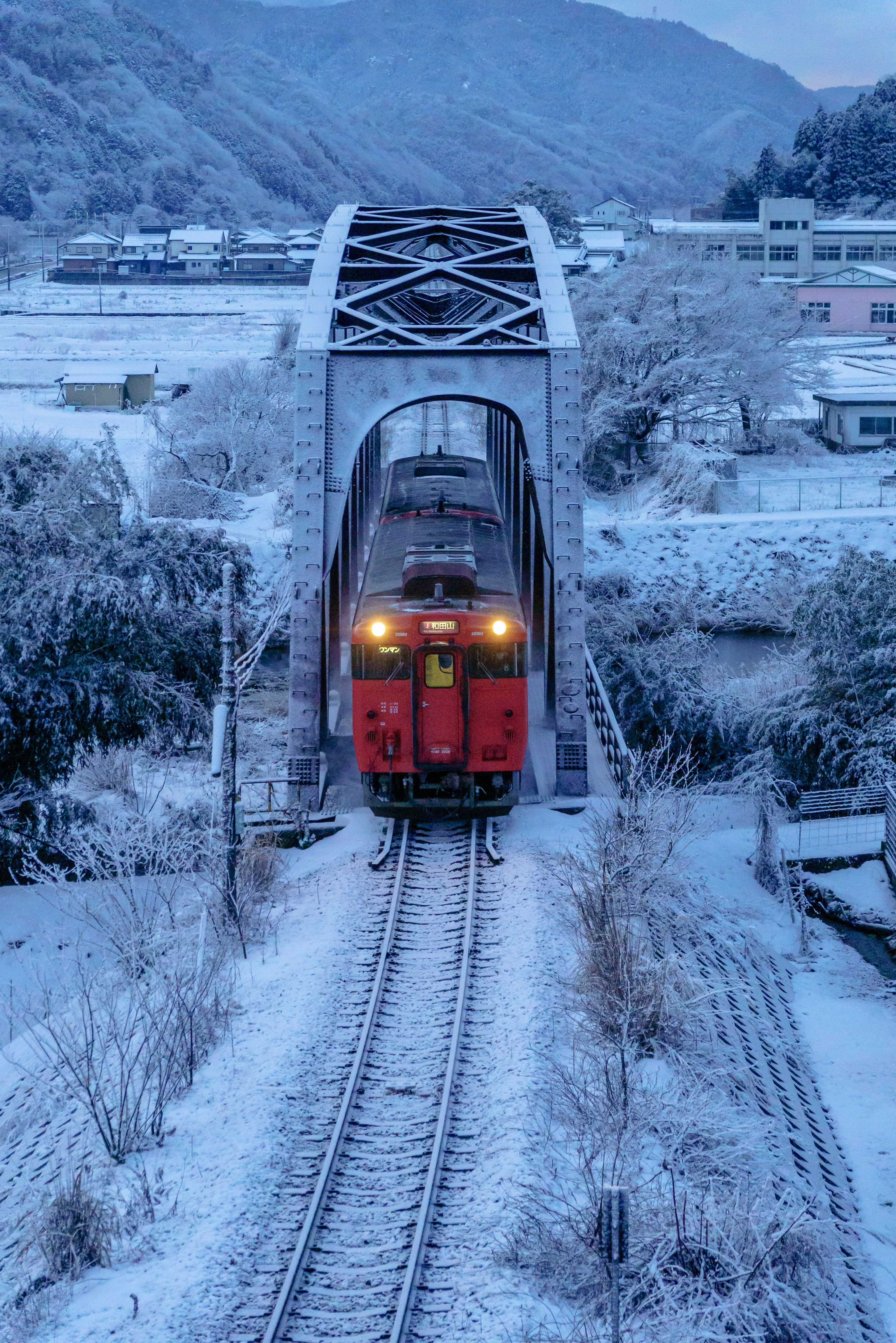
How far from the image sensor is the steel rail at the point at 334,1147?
915cm

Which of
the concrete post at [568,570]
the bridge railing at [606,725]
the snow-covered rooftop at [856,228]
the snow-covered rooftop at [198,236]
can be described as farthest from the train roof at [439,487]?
the snow-covered rooftop at [198,236]

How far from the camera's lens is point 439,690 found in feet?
56.7

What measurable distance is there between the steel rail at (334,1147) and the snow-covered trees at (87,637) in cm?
613

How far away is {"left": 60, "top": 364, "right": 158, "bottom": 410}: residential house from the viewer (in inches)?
2292

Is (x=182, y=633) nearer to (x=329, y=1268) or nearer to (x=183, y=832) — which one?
(x=183, y=832)

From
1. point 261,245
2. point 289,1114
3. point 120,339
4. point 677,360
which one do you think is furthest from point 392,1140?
point 261,245

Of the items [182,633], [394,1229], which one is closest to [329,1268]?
[394,1229]

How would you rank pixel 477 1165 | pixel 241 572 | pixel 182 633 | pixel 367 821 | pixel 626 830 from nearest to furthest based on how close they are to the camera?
pixel 477 1165 → pixel 626 830 → pixel 367 821 → pixel 182 633 → pixel 241 572

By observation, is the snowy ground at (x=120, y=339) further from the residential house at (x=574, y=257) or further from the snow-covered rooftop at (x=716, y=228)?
the snow-covered rooftop at (x=716, y=228)

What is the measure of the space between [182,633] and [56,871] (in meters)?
6.99

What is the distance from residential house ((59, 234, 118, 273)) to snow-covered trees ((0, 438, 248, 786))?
91882 mm

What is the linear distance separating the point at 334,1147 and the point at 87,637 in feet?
35.8

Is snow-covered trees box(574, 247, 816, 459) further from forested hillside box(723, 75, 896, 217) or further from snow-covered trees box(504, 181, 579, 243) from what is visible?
forested hillside box(723, 75, 896, 217)

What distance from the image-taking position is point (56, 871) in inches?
619
